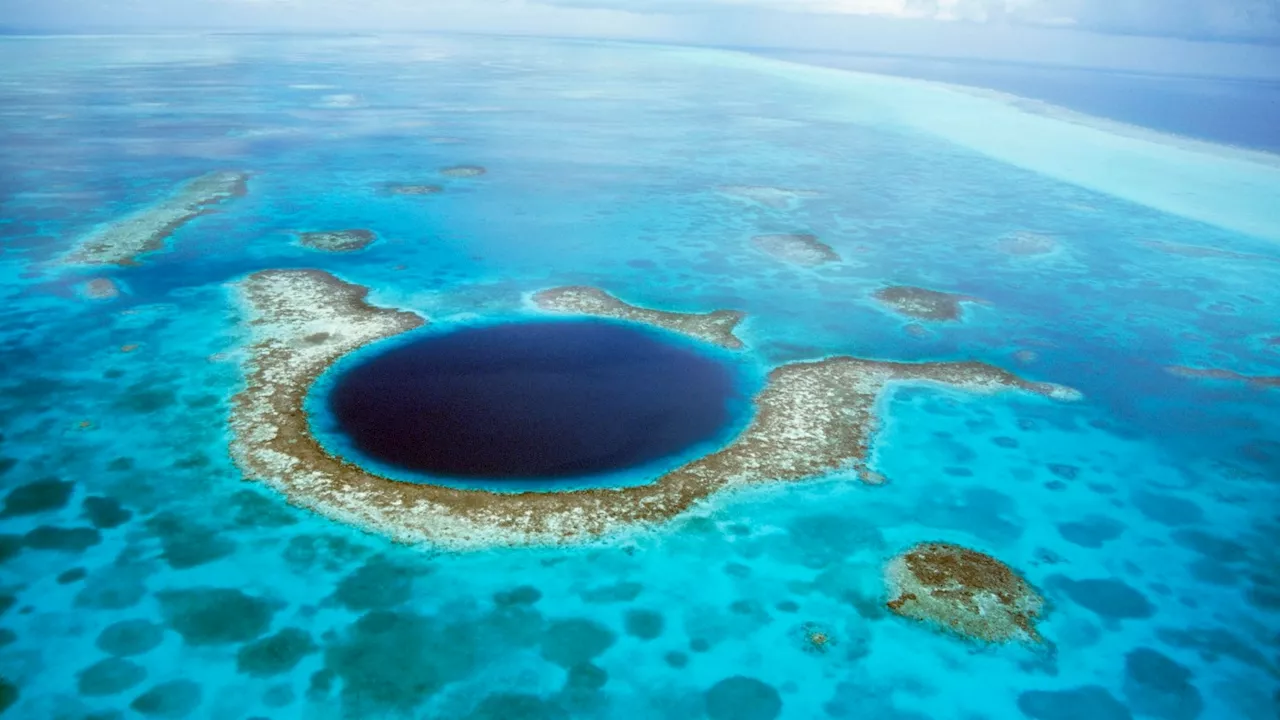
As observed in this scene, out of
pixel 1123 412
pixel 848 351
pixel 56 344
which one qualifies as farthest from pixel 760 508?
pixel 56 344

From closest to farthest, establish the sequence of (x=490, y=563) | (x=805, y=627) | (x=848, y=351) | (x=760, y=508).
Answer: (x=805, y=627), (x=490, y=563), (x=760, y=508), (x=848, y=351)

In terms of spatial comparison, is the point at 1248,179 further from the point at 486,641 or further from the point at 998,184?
the point at 486,641

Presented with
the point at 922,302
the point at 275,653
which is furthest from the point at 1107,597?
the point at 922,302

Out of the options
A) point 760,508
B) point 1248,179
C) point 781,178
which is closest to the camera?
Result: point 760,508

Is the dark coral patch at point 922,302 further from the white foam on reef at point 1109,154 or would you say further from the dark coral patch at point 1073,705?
the white foam on reef at point 1109,154

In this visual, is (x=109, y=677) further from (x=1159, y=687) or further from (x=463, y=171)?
(x=463, y=171)

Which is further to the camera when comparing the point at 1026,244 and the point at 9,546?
the point at 1026,244

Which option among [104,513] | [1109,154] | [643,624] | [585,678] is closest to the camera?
[585,678]
